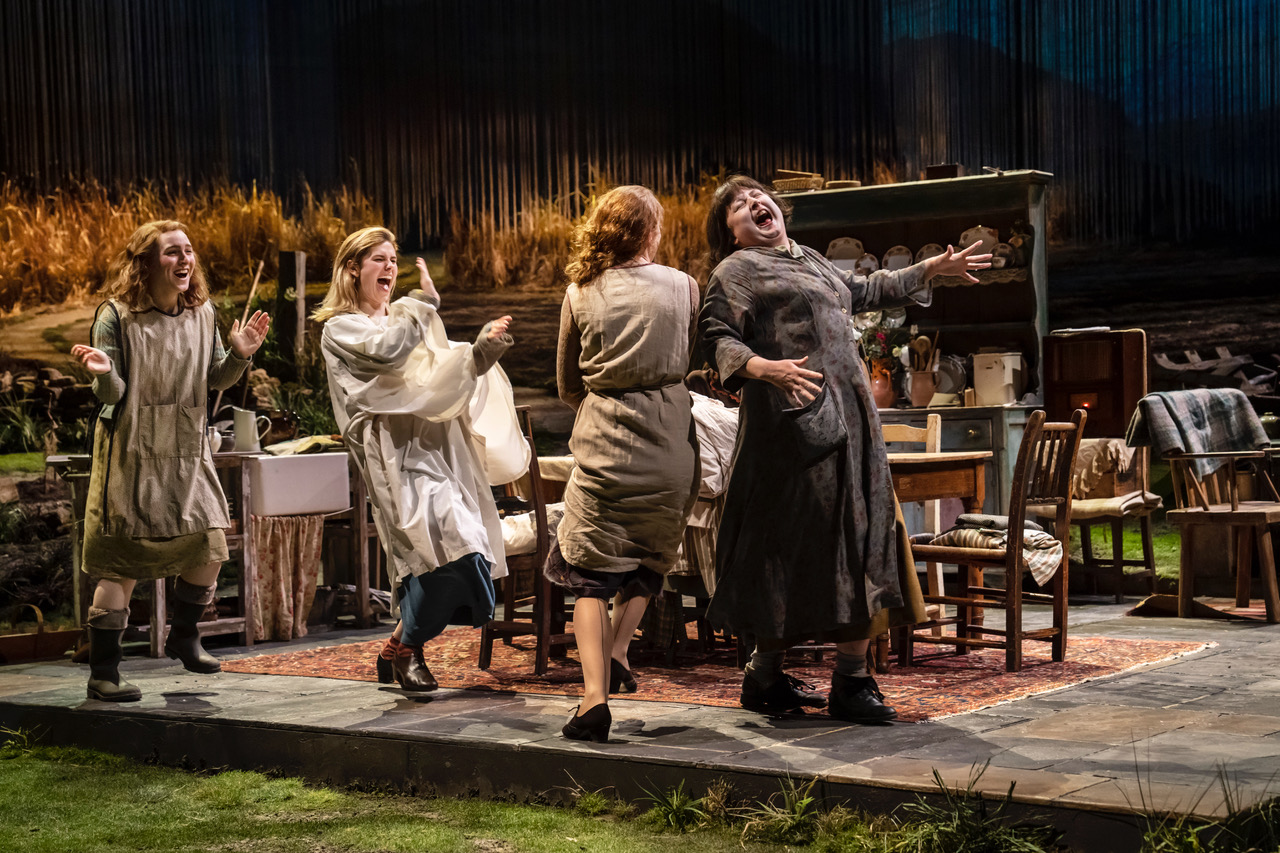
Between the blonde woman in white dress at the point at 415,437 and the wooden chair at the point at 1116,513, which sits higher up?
the blonde woman in white dress at the point at 415,437

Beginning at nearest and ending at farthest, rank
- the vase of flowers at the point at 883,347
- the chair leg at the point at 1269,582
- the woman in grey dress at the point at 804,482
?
1. the woman in grey dress at the point at 804,482
2. the chair leg at the point at 1269,582
3. the vase of flowers at the point at 883,347

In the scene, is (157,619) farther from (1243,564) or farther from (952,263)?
(1243,564)

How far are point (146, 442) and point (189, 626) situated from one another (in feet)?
1.98

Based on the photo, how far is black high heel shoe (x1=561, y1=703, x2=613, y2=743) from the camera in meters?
3.18

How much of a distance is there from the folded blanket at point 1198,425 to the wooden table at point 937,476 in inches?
59.8

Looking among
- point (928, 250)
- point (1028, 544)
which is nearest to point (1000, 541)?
point (1028, 544)

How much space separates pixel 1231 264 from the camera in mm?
8352

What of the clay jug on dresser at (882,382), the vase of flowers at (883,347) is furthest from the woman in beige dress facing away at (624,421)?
the clay jug on dresser at (882,382)

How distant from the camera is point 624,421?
3.39 m

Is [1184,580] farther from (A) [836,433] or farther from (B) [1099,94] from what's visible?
(B) [1099,94]

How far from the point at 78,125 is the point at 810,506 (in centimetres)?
702

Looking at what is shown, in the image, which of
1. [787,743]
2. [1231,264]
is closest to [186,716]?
[787,743]

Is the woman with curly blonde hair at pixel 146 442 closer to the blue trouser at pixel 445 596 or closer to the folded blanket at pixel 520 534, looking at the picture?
A: the blue trouser at pixel 445 596

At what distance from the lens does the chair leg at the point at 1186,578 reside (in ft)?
19.3
